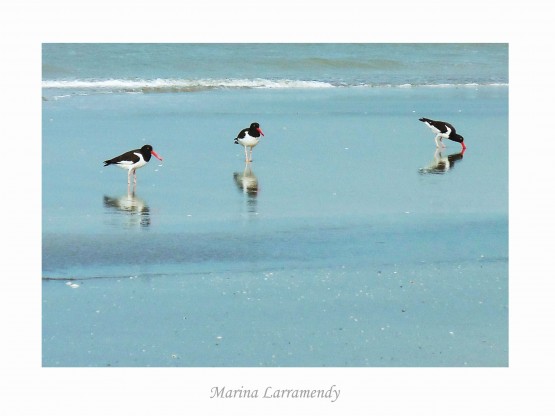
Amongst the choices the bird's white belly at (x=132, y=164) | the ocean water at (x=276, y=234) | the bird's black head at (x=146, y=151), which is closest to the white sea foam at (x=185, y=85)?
the ocean water at (x=276, y=234)

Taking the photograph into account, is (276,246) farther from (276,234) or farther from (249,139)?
(249,139)

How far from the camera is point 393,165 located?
11.6 metres

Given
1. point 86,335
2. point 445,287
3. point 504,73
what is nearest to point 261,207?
point 445,287

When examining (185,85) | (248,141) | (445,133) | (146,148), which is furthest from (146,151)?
(185,85)

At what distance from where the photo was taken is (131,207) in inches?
385

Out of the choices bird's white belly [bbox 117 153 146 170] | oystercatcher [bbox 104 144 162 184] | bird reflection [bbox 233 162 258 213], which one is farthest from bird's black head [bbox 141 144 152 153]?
bird reflection [bbox 233 162 258 213]

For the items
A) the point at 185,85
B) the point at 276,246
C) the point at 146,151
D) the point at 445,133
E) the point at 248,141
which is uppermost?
the point at 185,85

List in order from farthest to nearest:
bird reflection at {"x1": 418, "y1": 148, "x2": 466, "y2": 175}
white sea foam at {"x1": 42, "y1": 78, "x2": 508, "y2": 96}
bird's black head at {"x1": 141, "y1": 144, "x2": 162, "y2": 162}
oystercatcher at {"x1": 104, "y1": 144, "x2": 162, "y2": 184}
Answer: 1. white sea foam at {"x1": 42, "y1": 78, "x2": 508, "y2": 96}
2. bird reflection at {"x1": 418, "y1": 148, "x2": 466, "y2": 175}
3. bird's black head at {"x1": 141, "y1": 144, "x2": 162, "y2": 162}
4. oystercatcher at {"x1": 104, "y1": 144, "x2": 162, "y2": 184}

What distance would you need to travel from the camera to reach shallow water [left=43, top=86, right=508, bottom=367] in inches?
267

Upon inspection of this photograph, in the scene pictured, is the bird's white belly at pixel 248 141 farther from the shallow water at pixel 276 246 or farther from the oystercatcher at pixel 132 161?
the oystercatcher at pixel 132 161

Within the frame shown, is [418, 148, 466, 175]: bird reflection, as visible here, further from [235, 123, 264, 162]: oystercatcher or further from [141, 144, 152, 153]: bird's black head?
[141, 144, 152, 153]: bird's black head

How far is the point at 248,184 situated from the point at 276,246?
2398mm

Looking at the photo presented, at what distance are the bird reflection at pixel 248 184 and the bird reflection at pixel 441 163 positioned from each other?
6.78 ft

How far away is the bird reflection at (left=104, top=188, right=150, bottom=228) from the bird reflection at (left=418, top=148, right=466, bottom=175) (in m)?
3.54
